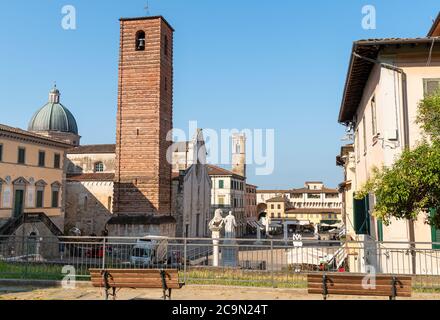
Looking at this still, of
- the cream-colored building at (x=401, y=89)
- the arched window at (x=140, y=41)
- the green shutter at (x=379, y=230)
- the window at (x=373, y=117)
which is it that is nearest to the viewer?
the cream-colored building at (x=401, y=89)

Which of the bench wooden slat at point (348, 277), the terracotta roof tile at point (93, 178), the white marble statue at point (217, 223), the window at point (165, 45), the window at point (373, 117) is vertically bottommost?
the bench wooden slat at point (348, 277)

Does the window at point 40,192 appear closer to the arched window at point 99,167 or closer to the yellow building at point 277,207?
the arched window at point 99,167

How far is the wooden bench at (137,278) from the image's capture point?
310 inches

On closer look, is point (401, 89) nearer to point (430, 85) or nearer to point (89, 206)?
point (430, 85)

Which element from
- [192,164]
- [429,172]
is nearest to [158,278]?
[429,172]

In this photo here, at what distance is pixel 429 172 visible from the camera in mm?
6633

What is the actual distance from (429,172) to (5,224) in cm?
2986

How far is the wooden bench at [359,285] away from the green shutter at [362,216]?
7.60 m

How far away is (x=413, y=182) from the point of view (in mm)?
6793

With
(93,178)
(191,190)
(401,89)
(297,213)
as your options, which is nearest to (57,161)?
(93,178)

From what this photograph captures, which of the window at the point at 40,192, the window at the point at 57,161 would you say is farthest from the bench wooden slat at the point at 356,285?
the window at the point at 57,161

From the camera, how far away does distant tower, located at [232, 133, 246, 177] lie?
71.2 m

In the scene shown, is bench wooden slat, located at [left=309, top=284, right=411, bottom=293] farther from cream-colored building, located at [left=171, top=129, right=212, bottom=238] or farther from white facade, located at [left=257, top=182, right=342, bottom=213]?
white facade, located at [left=257, top=182, right=342, bottom=213]
